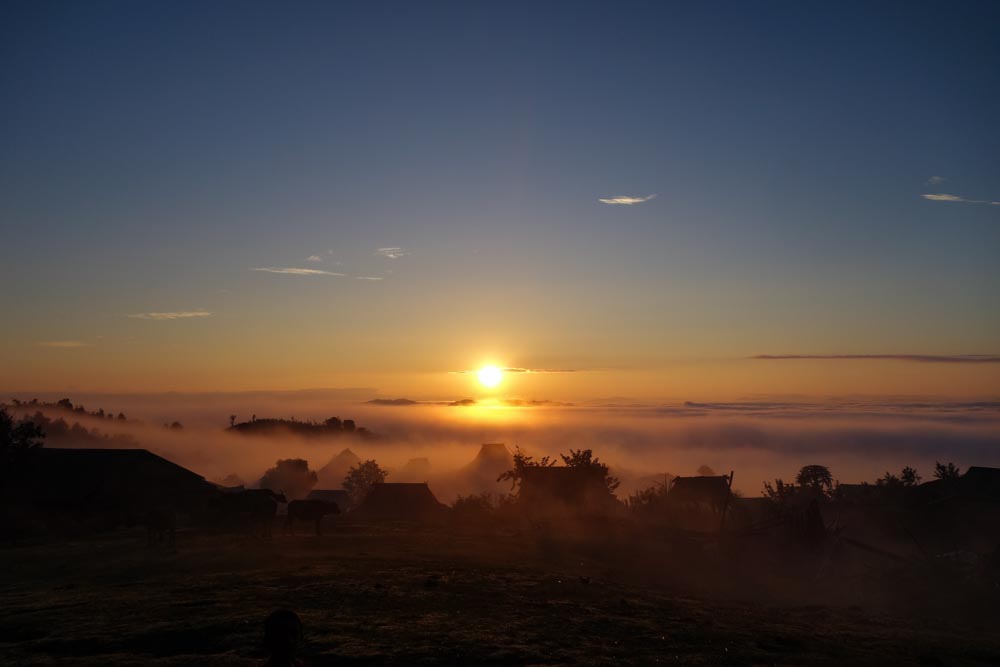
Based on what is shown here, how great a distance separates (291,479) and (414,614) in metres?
111

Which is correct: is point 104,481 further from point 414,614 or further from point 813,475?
point 813,475

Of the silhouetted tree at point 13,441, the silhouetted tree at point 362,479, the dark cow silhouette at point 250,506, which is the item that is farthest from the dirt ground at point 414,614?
the silhouetted tree at point 362,479

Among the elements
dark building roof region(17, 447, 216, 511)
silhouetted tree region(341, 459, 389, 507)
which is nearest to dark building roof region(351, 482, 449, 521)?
dark building roof region(17, 447, 216, 511)

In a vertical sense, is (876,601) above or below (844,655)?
below

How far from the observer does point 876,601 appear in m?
34.3

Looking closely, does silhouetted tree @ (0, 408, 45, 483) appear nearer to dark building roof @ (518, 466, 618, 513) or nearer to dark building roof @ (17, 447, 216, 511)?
dark building roof @ (17, 447, 216, 511)

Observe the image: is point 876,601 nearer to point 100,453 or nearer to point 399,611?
point 399,611

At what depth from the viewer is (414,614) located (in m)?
21.2

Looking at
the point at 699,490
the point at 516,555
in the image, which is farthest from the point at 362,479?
the point at 516,555

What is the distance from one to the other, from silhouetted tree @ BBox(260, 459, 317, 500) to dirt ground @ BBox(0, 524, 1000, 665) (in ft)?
295

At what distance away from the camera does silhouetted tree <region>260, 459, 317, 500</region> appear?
407 ft

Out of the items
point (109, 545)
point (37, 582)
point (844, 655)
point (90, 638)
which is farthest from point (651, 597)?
point (109, 545)

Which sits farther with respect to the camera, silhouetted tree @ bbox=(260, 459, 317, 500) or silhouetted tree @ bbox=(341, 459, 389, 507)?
silhouetted tree @ bbox=(260, 459, 317, 500)

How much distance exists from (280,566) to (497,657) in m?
15.1
